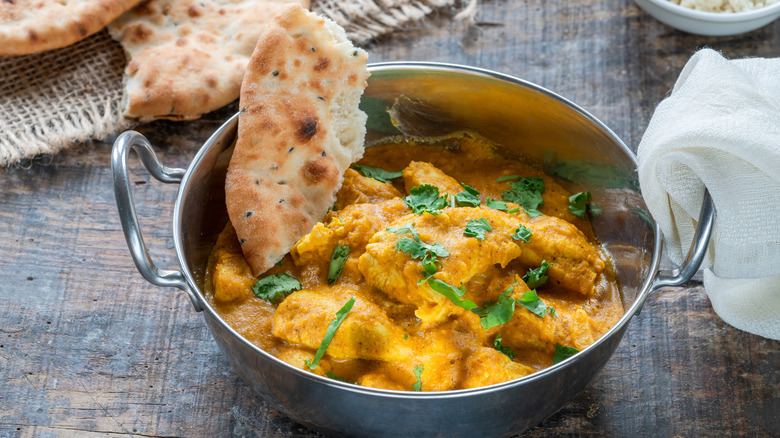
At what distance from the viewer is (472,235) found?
228cm

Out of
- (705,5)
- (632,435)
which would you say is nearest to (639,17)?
(705,5)

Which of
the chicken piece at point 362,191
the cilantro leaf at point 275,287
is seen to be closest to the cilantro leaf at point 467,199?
the chicken piece at point 362,191

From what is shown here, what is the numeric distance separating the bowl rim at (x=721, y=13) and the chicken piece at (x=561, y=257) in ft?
4.84

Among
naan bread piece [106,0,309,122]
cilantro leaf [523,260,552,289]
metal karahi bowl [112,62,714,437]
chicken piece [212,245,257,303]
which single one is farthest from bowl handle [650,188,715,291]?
naan bread piece [106,0,309,122]

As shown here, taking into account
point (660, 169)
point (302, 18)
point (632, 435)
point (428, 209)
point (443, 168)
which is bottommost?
point (632, 435)

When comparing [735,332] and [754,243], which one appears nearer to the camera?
[754,243]

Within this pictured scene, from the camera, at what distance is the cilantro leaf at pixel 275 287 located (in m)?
2.41

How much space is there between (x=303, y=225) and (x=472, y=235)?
564mm

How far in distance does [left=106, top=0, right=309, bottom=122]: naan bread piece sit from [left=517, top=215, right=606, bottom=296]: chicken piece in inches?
58.3

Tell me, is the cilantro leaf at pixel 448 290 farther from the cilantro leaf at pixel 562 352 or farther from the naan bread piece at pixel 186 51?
the naan bread piece at pixel 186 51

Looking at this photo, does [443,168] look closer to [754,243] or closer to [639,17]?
[754,243]

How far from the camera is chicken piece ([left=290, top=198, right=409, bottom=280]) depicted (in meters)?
2.43

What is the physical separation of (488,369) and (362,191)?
847 mm

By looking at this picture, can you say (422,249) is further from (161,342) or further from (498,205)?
(161,342)
